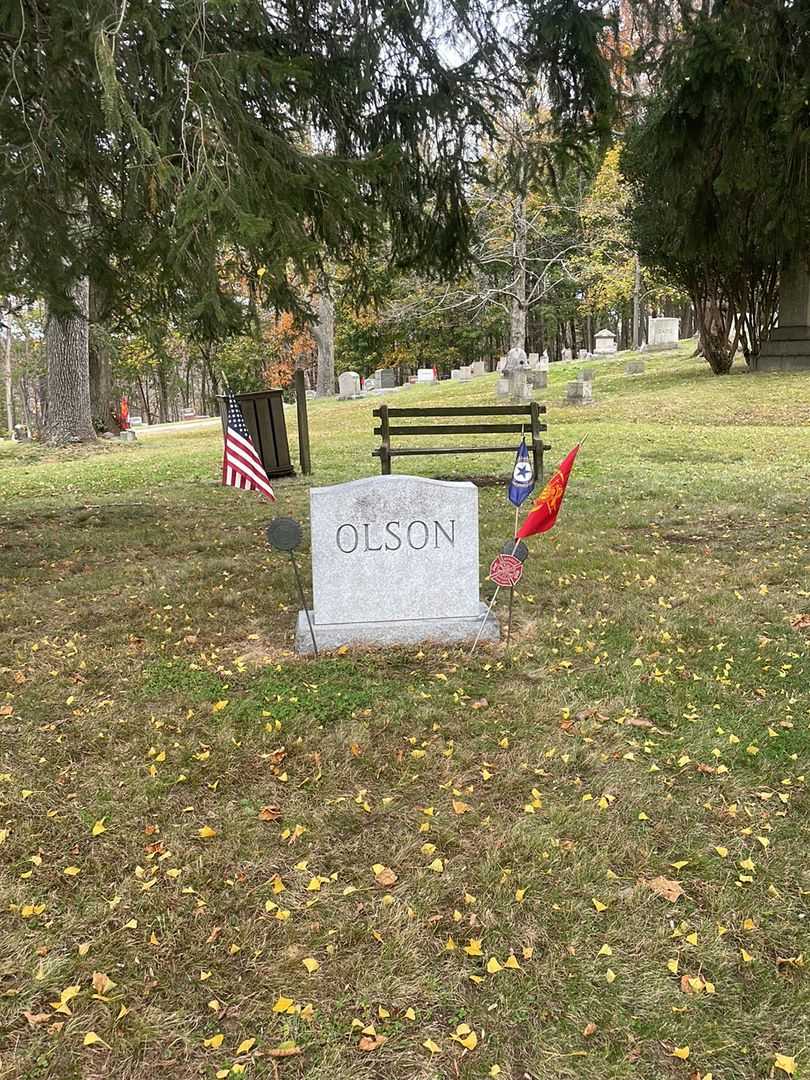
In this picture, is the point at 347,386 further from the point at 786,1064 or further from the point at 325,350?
the point at 786,1064

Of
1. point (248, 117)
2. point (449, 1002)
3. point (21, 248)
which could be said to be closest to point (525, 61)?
point (248, 117)

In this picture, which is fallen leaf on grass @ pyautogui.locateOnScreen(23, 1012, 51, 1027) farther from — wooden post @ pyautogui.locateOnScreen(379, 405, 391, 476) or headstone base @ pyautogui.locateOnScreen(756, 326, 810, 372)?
headstone base @ pyautogui.locateOnScreen(756, 326, 810, 372)

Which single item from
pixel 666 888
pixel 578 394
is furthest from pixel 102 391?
pixel 666 888

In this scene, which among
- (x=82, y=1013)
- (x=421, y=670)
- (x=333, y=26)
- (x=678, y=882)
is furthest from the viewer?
(x=333, y=26)

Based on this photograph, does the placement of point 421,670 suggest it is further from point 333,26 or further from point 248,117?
point 333,26

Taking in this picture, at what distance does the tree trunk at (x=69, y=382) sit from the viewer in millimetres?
16078

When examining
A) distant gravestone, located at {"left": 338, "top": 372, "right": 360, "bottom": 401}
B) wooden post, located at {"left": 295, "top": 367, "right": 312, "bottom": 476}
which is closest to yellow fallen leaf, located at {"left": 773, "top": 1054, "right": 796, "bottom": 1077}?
wooden post, located at {"left": 295, "top": 367, "right": 312, "bottom": 476}

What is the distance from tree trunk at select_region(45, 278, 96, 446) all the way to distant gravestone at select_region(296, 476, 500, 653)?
1336 cm

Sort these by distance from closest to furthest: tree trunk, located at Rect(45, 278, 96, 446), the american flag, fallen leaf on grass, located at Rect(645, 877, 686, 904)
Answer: fallen leaf on grass, located at Rect(645, 877, 686, 904) < the american flag < tree trunk, located at Rect(45, 278, 96, 446)

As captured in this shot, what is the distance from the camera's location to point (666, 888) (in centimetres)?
272

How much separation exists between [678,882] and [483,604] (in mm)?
2450

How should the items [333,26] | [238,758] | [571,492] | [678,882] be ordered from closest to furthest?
[678,882] → [238,758] → [333,26] → [571,492]

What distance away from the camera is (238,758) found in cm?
355

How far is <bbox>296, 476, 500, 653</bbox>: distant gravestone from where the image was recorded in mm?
4641
